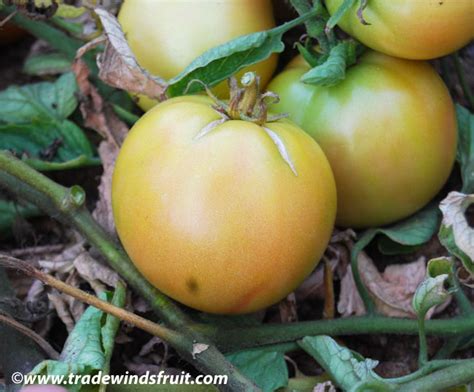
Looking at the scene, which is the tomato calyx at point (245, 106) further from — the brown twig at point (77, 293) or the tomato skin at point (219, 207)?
the brown twig at point (77, 293)

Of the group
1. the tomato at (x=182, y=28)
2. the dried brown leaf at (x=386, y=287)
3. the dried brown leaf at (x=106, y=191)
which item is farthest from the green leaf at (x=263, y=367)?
the tomato at (x=182, y=28)

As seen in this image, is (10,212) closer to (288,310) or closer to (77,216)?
(77,216)

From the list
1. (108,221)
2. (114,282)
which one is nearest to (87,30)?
(108,221)

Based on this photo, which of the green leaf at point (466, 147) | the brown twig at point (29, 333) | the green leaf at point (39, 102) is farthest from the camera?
the green leaf at point (39, 102)

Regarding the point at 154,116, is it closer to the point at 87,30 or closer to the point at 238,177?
the point at 238,177

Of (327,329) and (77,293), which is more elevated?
(77,293)

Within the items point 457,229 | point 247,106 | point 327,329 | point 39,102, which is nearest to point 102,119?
point 39,102
